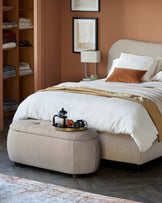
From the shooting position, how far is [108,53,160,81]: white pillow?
6.27 metres

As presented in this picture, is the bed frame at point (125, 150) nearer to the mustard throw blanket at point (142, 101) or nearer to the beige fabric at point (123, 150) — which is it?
the beige fabric at point (123, 150)

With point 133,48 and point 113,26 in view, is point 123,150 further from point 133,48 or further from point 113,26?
point 113,26

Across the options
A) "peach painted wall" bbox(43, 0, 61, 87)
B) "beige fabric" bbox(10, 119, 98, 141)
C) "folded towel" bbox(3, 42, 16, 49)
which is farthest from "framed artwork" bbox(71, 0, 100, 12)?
"beige fabric" bbox(10, 119, 98, 141)

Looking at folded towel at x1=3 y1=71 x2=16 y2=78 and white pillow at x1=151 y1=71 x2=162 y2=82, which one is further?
folded towel at x1=3 y1=71 x2=16 y2=78

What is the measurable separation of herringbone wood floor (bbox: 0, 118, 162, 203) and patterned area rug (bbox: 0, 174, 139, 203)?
0.19m

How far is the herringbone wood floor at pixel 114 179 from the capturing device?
4055 millimetres

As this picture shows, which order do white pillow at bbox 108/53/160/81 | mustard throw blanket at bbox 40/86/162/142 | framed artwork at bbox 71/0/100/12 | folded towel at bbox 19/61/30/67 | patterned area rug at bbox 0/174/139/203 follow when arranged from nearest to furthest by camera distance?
patterned area rug at bbox 0/174/139/203
mustard throw blanket at bbox 40/86/162/142
white pillow at bbox 108/53/160/81
framed artwork at bbox 71/0/100/12
folded towel at bbox 19/61/30/67

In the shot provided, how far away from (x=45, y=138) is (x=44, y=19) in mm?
3119

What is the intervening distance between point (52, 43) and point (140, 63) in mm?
1725

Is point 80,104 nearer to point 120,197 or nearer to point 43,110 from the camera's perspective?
point 43,110

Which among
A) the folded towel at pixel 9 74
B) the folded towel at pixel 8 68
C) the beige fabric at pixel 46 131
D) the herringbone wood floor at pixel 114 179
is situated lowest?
the herringbone wood floor at pixel 114 179

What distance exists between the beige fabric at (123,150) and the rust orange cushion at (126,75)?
1.54m

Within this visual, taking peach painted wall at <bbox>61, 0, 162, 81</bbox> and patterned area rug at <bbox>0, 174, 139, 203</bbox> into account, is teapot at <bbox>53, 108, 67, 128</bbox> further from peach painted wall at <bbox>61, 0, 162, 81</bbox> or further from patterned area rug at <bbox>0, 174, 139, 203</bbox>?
peach painted wall at <bbox>61, 0, 162, 81</bbox>

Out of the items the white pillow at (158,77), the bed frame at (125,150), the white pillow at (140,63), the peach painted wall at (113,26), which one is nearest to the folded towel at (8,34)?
the peach painted wall at (113,26)
